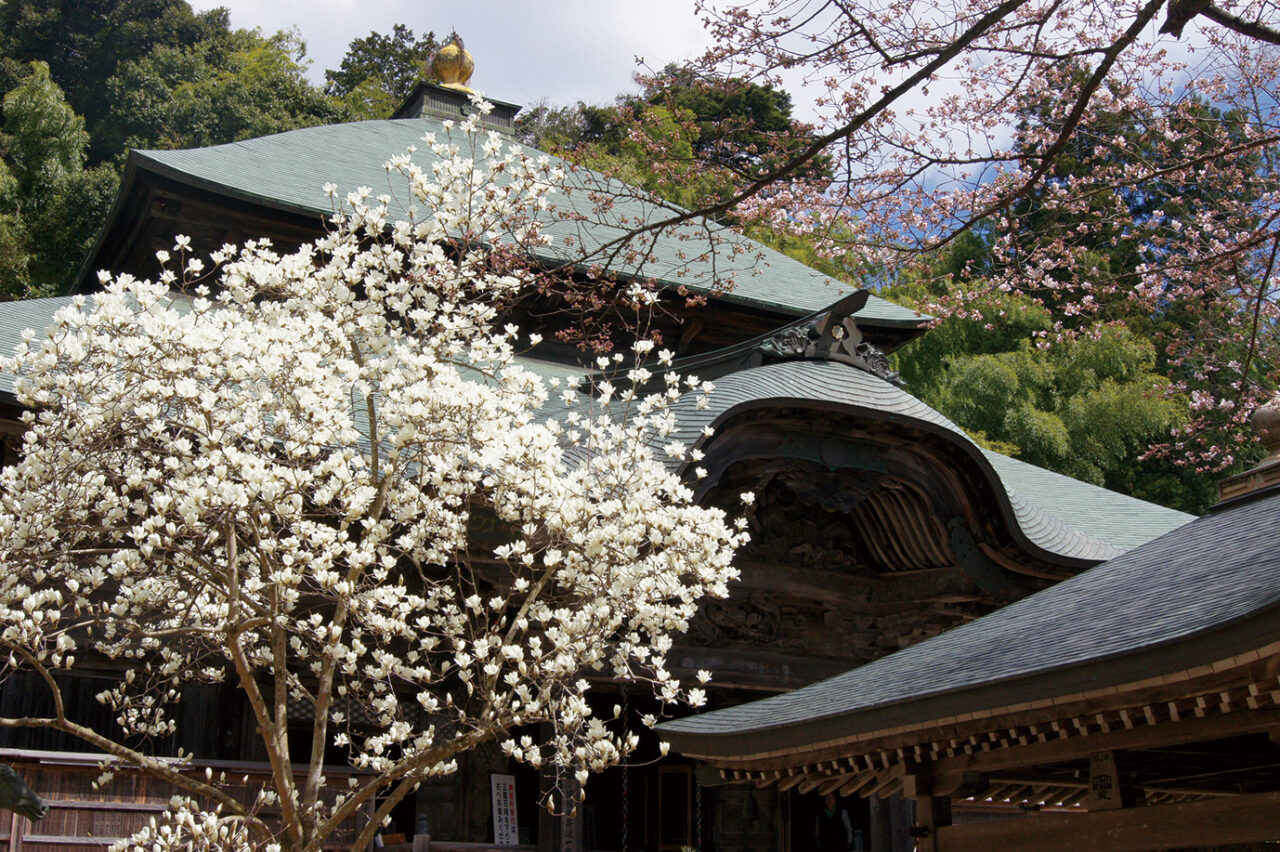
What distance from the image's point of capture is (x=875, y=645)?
10477mm

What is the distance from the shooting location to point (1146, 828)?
5547 millimetres

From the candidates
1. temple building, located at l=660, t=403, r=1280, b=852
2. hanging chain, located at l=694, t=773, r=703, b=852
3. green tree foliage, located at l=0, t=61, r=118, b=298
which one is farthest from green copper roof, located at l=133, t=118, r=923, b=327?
green tree foliage, located at l=0, t=61, r=118, b=298

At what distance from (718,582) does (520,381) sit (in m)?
1.59

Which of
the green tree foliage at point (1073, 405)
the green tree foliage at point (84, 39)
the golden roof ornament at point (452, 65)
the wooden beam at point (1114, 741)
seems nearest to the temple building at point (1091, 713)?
the wooden beam at point (1114, 741)

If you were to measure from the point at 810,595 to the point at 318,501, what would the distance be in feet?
18.8

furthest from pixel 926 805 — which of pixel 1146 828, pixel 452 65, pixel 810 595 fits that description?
pixel 452 65

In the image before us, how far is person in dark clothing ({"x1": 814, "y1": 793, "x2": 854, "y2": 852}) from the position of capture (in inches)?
452

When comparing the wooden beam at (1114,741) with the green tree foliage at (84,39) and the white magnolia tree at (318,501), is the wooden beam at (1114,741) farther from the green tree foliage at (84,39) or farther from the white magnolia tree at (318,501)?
the green tree foliage at (84,39)

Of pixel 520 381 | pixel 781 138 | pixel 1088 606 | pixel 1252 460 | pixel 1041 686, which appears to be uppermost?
pixel 1252 460

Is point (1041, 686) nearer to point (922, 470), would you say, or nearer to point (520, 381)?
point (520, 381)

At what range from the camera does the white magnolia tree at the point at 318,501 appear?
18.1 ft

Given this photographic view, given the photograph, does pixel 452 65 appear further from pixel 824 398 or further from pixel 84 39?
pixel 84 39

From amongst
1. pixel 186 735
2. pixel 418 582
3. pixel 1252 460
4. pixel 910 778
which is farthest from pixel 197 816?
pixel 1252 460

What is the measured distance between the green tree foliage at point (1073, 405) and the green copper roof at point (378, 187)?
925cm
